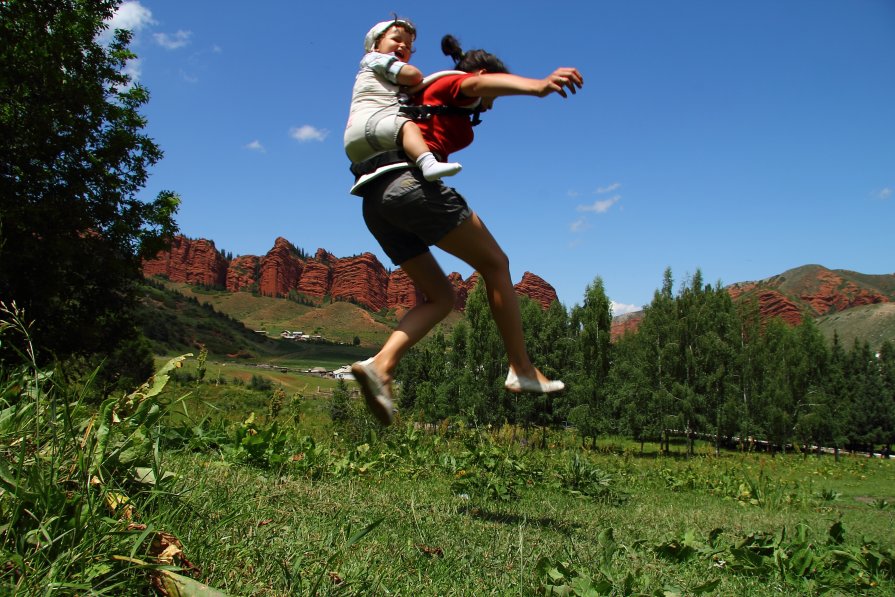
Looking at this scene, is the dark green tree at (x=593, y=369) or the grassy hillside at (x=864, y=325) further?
the grassy hillside at (x=864, y=325)

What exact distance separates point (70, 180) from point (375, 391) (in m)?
17.5

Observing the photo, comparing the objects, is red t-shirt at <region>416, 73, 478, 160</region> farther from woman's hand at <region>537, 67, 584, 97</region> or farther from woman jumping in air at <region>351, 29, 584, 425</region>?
woman's hand at <region>537, 67, 584, 97</region>

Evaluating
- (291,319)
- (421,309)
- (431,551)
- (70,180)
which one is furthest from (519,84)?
(291,319)

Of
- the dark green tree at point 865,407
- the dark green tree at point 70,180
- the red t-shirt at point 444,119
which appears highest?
the dark green tree at point 70,180

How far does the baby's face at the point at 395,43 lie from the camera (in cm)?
302

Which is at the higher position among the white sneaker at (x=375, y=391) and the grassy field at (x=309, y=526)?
the white sneaker at (x=375, y=391)

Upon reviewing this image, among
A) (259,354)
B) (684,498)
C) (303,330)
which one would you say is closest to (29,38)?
(684,498)

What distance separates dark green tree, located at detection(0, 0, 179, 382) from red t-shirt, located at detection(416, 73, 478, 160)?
14.0 m

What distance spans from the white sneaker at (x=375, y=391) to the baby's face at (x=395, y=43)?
5.24 feet

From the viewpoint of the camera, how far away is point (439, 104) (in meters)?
2.87

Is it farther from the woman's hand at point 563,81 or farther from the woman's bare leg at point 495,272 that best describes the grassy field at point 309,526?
the woman's hand at point 563,81

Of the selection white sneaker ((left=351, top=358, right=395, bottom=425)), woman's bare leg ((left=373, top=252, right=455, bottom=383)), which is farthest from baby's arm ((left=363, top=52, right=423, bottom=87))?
white sneaker ((left=351, top=358, right=395, bottom=425))

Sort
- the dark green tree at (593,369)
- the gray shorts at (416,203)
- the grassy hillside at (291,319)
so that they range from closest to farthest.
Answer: the gray shorts at (416,203) → the dark green tree at (593,369) → the grassy hillside at (291,319)

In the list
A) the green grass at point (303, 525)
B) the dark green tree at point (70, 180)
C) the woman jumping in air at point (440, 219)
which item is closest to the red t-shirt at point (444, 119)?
→ the woman jumping in air at point (440, 219)
